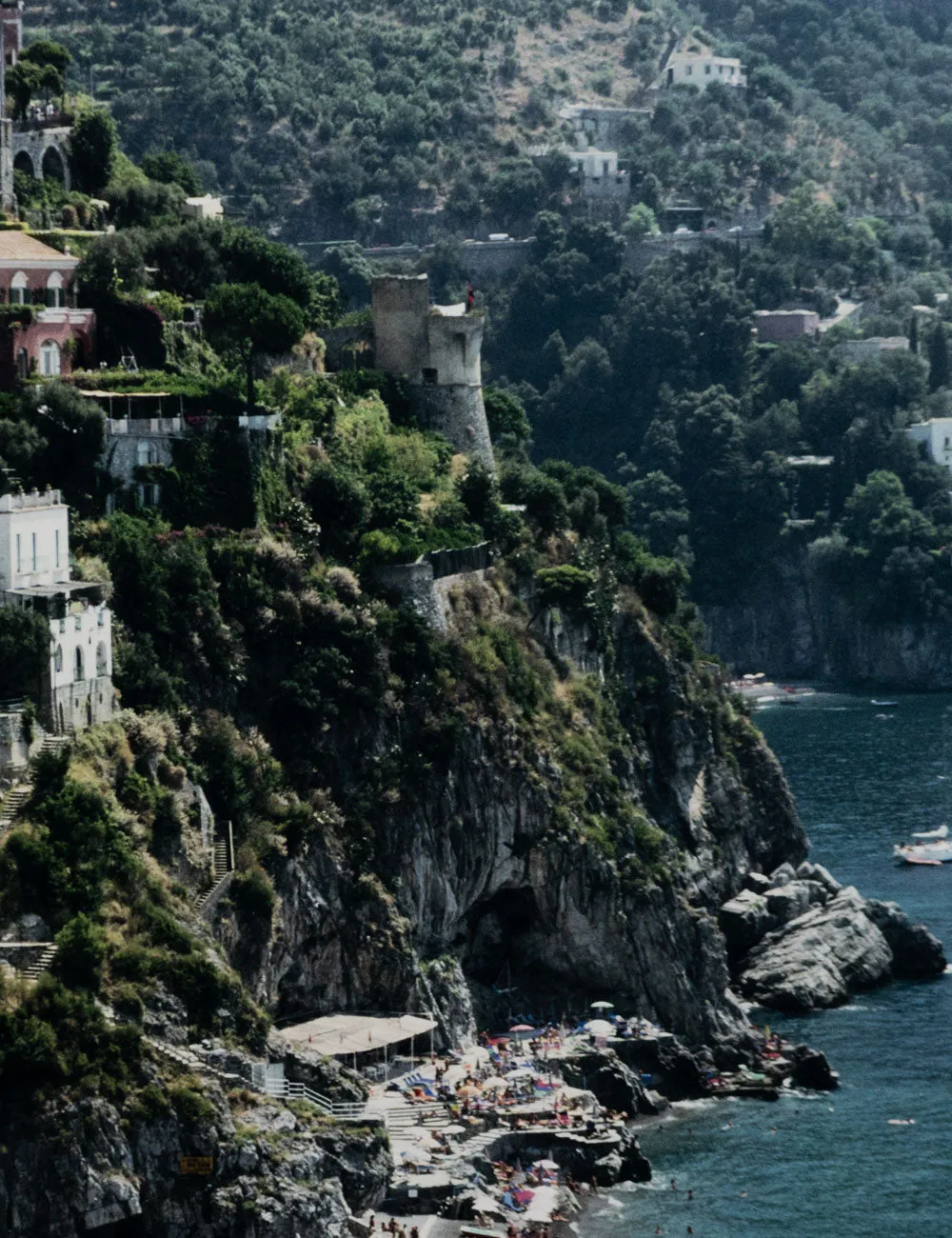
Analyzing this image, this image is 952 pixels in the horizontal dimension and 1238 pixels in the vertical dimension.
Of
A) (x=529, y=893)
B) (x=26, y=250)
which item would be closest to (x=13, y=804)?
(x=529, y=893)

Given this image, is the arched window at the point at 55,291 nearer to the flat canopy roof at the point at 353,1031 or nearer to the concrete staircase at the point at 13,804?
the flat canopy roof at the point at 353,1031

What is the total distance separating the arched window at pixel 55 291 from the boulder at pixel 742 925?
32531 mm

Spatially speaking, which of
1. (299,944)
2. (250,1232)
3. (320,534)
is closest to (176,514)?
(320,534)

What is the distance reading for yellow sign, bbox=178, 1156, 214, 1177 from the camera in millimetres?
87000

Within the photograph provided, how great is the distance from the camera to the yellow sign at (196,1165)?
285 feet

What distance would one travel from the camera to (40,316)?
113375mm

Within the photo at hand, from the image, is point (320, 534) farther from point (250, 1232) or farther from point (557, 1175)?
point (250, 1232)

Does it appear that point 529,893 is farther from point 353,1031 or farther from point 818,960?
point 818,960

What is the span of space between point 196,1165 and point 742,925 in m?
44.7

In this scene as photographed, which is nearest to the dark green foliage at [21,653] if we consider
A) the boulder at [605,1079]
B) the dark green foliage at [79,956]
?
the dark green foliage at [79,956]

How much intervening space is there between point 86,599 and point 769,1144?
88.8 feet

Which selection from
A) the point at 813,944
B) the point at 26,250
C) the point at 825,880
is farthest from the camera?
the point at 825,880

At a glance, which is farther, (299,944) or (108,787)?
(299,944)

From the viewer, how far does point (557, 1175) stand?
102m
